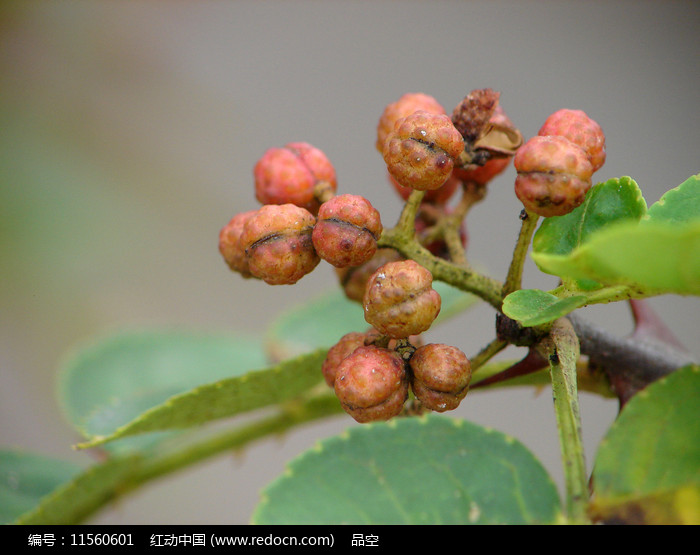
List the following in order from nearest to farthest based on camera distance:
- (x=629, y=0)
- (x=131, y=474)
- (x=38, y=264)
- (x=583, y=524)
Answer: (x=583, y=524), (x=131, y=474), (x=38, y=264), (x=629, y=0)

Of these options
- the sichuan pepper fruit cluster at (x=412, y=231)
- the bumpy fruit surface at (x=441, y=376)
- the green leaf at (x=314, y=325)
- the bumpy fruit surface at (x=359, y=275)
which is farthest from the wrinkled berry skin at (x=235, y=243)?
the green leaf at (x=314, y=325)

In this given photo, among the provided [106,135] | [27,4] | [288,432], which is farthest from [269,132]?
[288,432]

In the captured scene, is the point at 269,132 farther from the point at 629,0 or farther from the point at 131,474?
the point at 131,474

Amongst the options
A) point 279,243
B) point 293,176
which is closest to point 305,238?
point 279,243

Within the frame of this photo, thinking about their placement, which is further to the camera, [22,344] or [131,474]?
[22,344]

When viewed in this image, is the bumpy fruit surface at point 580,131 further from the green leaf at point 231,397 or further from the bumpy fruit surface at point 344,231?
the green leaf at point 231,397

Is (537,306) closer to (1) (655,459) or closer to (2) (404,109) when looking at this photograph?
(1) (655,459)

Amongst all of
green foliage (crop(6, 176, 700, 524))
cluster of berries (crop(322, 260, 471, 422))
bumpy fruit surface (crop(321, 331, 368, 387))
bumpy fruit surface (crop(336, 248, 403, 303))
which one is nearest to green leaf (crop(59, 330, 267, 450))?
green foliage (crop(6, 176, 700, 524))
